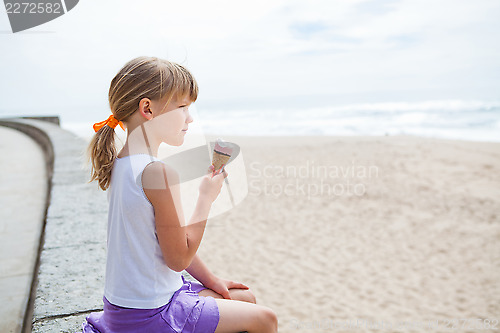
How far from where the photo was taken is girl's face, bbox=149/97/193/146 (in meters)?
1.25

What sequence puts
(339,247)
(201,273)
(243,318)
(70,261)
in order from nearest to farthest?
(243,318)
(201,273)
(70,261)
(339,247)

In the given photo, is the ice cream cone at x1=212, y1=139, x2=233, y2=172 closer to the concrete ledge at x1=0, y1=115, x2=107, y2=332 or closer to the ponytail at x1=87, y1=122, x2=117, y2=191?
the ponytail at x1=87, y1=122, x2=117, y2=191

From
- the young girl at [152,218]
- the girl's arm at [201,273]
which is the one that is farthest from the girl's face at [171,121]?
the girl's arm at [201,273]

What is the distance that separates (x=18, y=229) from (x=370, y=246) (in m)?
4.24

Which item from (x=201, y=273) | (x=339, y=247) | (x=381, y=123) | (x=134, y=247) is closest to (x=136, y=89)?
(x=134, y=247)

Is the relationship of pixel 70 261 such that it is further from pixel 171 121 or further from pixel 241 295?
pixel 171 121

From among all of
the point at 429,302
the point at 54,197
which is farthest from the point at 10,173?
the point at 429,302

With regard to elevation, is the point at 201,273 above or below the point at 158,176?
below

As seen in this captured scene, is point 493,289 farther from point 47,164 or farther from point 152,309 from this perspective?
point 47,164

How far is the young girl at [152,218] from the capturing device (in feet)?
3.83

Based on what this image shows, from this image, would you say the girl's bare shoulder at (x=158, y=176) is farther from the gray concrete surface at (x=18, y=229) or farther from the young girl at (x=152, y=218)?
the gray concrete surface at (x=18, y=229)

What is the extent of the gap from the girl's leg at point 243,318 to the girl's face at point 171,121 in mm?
562

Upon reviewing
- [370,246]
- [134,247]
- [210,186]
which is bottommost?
[370,246]

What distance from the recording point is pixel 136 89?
1.22 metres
